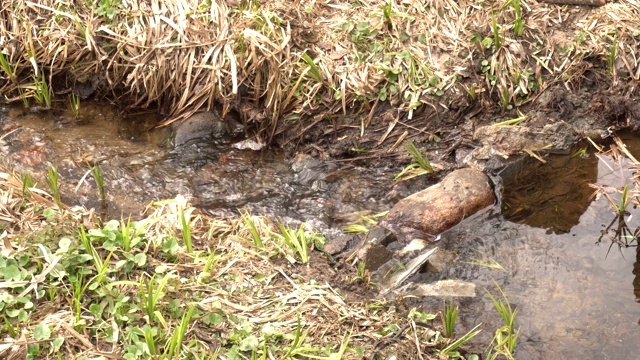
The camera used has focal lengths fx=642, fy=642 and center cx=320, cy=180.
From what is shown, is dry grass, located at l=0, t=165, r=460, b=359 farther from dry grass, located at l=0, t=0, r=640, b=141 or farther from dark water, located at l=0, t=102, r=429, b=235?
dry grass, located at l=0, t=0, r=640, b=141

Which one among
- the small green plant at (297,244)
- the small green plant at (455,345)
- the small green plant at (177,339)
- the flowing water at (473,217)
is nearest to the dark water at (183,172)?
the flowing water at (473,217)

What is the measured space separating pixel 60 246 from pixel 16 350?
0.52 m

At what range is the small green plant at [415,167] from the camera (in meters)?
4.65

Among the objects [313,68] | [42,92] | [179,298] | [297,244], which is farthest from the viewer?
[42,92]

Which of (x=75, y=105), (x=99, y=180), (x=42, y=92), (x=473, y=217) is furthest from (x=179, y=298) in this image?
(x=42, y=92)

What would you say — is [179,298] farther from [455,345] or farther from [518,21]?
[518,21]

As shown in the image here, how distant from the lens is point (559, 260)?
399cm

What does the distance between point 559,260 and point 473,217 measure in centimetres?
62

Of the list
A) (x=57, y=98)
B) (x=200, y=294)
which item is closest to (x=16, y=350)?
(x=200, y=294)

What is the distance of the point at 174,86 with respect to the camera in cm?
505

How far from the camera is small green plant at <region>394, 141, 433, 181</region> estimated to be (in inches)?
183

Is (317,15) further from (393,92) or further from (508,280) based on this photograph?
(508,280)

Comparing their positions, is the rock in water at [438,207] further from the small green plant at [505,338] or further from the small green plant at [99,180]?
the small green plant at [99,180]

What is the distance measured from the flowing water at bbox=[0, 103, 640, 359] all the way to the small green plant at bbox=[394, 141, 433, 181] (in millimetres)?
92
